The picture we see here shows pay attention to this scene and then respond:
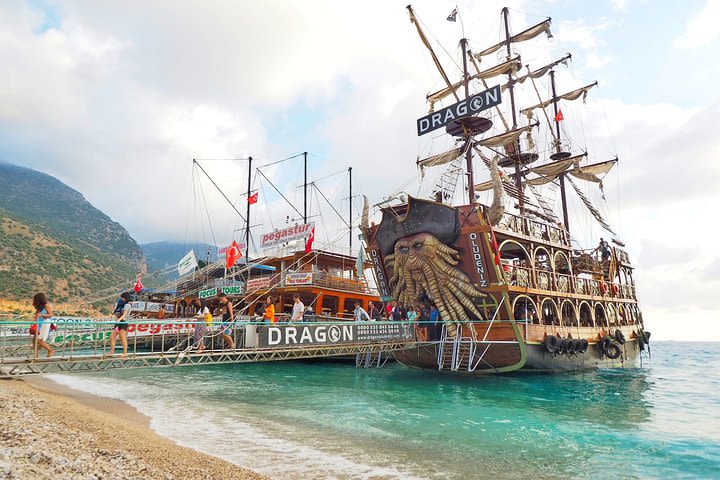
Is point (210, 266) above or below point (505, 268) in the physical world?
above

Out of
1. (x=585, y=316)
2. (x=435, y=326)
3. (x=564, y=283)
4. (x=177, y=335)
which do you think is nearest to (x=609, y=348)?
(x=585, y=316)

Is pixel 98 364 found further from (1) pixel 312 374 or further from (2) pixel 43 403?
(1) pixel 312 374

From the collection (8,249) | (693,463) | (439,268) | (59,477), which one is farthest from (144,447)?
(8,249)

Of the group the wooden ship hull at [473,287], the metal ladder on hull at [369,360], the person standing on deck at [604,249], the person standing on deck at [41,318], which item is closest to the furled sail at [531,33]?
the person standing on deck at [604,249]

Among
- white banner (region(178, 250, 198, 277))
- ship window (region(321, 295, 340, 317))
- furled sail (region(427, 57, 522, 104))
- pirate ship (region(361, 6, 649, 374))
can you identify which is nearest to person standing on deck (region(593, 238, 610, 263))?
pirate ship (region(361, 6, 649, 374))

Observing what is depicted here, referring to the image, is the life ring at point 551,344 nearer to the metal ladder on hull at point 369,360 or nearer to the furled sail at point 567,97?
the metal ladder on hull at point 369,360

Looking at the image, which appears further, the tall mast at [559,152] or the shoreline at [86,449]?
the tall mast at [559,152]

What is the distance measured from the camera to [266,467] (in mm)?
7266

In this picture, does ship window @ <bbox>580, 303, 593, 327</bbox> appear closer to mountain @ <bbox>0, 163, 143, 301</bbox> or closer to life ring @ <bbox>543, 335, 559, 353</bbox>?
life ring @ <bbox>543, 335, 559, 353</bbox>

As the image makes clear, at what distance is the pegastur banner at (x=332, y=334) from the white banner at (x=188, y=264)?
A: 2465 centimetres

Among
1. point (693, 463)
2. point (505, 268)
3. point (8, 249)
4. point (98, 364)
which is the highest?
point (8, 249)

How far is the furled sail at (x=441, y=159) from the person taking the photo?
91.6 feet

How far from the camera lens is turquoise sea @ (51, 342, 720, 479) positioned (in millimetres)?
7891

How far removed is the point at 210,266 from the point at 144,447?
3401cm
